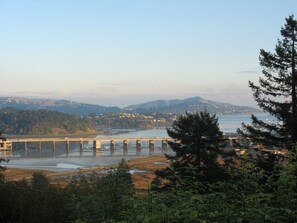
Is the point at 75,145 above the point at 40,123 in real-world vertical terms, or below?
below

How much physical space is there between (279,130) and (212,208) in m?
16.1

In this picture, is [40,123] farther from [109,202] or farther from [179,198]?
[179,198]

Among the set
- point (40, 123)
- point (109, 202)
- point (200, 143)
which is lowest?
point (40, 123)

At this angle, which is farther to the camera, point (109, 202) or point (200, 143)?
point (200, 143)

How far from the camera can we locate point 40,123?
405 ft

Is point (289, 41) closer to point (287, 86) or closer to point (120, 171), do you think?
point (287, 86)

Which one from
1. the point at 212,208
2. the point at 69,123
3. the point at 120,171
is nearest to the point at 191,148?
the point at 120,171

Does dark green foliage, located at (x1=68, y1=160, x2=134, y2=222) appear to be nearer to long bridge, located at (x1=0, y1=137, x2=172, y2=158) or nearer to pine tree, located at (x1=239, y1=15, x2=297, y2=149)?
pine tree, located at (x1=239, y1=15, x2=297, y2=149)

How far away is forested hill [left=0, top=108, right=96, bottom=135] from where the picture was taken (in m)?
120

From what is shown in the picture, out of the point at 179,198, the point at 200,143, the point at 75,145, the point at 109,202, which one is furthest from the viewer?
the point at 75,145

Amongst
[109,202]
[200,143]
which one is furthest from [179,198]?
[200,143]

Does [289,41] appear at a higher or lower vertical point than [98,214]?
higher

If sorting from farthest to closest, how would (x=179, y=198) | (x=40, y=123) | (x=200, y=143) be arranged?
1. (x=40, y=123)
2. (x=200, y=143)
3. (x=179, y=198)

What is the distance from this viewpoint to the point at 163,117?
177m
